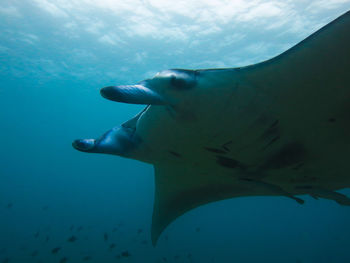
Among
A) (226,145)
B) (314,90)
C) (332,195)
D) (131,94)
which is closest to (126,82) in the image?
(226,145)

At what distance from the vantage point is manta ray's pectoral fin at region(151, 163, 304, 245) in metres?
2.25

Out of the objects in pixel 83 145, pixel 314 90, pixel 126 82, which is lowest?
pixel 83 145

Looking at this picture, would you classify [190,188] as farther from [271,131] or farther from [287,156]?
[271,131]

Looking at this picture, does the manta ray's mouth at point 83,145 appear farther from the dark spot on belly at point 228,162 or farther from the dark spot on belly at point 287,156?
the dark spot on belly at point 287,156

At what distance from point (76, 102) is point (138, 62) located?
2048 centimetres

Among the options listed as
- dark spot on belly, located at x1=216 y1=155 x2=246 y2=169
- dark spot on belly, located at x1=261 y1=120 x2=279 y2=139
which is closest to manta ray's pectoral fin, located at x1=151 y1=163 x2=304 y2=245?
dark spot on belly, located at x1=216 y1=155 x2=246 y2=169

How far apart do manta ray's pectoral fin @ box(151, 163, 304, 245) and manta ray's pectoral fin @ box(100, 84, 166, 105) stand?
41.1 inches

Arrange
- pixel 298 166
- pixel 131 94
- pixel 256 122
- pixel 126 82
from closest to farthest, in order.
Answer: pixel 131 94 < pixel 256 122 < pixel 298 166 < pixel 126 82

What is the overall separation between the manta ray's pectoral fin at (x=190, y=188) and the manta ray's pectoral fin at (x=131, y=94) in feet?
3.43

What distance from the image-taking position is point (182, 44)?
15773 mm

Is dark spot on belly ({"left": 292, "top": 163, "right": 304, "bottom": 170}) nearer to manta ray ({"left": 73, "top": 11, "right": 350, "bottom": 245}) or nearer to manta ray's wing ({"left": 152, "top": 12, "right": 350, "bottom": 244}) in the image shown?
manta ray ({"left": 73, "top": 11, "right": 350, "bottom": 245})

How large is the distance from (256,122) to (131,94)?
2.94ft

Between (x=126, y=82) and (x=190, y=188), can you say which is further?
(x=126, y=82)

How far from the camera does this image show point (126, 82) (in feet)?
78.0
